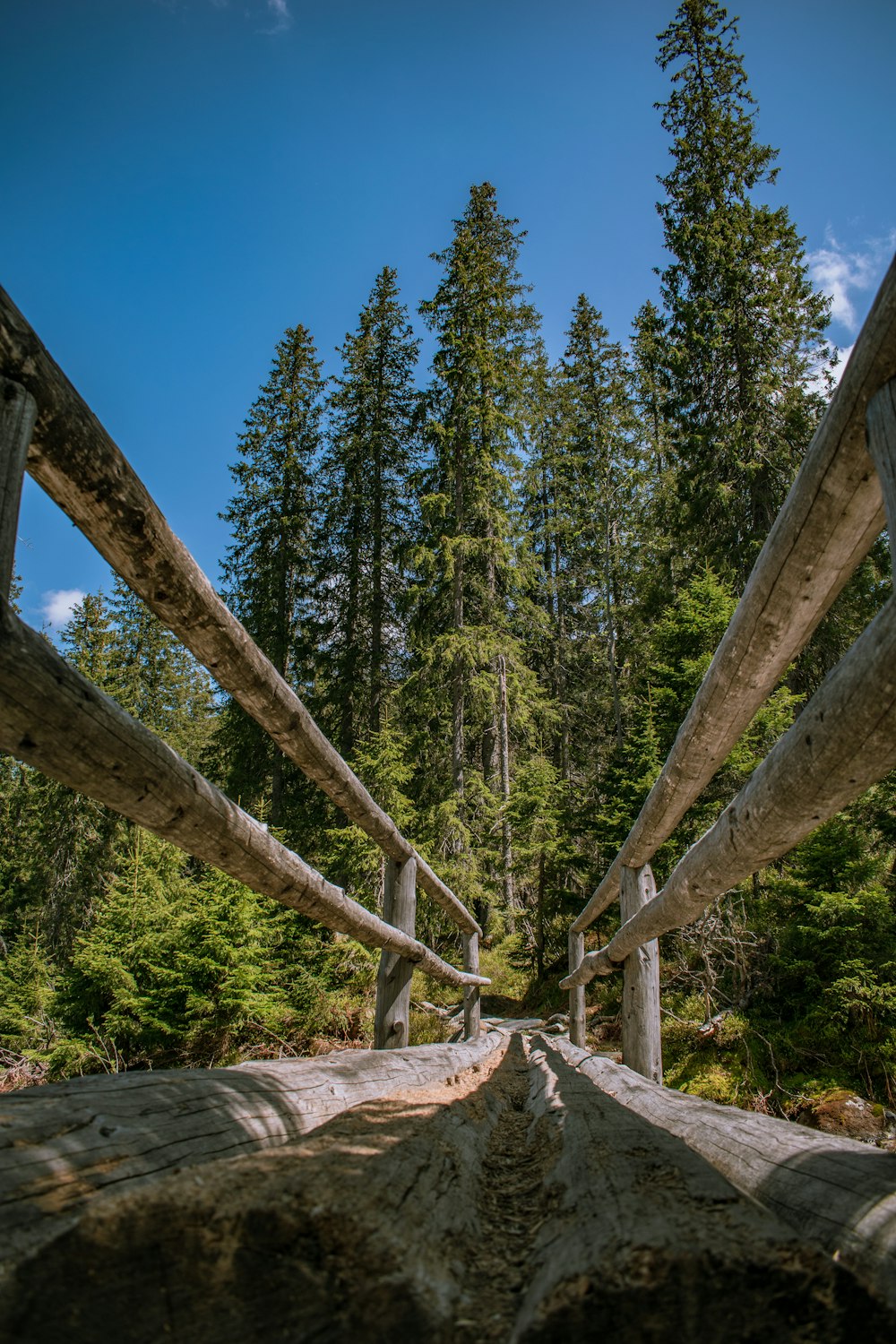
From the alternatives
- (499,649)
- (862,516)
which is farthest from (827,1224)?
(499,649)

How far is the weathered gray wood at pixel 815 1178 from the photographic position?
87 centimetres

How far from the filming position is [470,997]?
6.55 metres

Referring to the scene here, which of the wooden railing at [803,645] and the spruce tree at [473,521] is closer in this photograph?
the wooden railing at [803,645]

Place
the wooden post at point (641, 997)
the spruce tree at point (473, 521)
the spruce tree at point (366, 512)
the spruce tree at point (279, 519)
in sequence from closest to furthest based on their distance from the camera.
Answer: the wooden post at point (641, 997), the spruce tree at point (473, 521), the spruce tree at point (366, 512), the spruce tree at point (279, 519)

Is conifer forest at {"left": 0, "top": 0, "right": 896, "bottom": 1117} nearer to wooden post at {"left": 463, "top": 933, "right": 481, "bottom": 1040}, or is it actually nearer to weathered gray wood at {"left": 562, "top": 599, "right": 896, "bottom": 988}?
wooden post at {"left": 463, "top": 933, "right": 481, "bottom": 1040}

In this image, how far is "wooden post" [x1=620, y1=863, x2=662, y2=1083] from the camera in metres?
3.59

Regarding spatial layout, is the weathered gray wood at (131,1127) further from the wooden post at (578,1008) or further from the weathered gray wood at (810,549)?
the wooden post at (578,1008)

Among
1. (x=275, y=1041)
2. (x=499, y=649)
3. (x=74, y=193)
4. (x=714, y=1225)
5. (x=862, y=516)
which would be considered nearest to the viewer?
(x=714, y=1225)

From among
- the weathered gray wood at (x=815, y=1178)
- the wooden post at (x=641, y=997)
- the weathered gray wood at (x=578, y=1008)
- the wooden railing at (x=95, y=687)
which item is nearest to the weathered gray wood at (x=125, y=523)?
the wooden railing at (x=95, y=687)

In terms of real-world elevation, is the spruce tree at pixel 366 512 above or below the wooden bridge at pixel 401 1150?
above

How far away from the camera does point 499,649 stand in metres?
17.6

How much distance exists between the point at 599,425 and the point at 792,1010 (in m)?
20.5

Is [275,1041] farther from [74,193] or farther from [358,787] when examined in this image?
[74,193]

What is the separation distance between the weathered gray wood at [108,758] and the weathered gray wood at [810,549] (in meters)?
1.35
